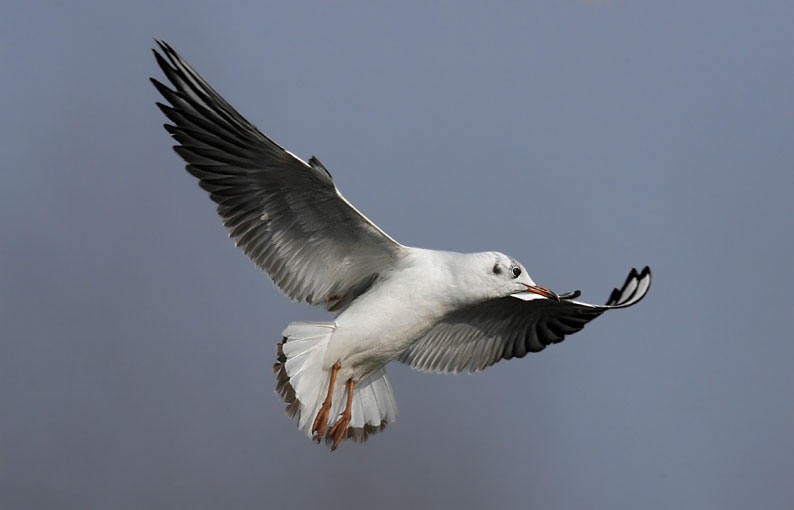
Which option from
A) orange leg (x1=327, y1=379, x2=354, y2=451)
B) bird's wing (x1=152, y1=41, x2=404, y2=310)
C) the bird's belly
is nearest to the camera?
bird's wing (x1=152, y1=41, x2=404, y2=310)

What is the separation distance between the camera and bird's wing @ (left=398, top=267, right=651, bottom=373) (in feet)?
17.7

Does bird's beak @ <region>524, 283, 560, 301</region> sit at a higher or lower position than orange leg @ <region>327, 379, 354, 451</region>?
higher

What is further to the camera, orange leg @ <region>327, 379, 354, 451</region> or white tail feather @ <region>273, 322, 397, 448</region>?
orange leg @ <region>327, 379, 354, 451</region>

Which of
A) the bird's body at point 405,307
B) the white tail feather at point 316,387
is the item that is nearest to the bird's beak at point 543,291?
the bird's body at point 405,307

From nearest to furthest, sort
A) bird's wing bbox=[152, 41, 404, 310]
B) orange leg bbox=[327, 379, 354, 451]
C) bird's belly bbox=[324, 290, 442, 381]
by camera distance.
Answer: bird's wing bbox=[152, 41, 404, 310] → bird's belly bbox=[324, 290, 442, 381] → orange leg bbox=[327, 379, 354, 451]

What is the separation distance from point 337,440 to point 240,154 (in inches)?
59.2

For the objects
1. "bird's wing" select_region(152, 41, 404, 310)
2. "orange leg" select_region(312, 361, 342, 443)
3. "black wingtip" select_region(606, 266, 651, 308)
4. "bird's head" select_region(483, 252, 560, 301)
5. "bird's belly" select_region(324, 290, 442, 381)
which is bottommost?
"orange leg" select_region(312, 361, 342, 443)

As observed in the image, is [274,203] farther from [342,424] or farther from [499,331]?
[499,331]

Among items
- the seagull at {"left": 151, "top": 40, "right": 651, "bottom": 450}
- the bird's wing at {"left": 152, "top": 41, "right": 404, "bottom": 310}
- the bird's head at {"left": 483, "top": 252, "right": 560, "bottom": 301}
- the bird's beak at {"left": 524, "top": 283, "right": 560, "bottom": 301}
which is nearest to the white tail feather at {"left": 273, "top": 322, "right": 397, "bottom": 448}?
the seagull at {"left": 151, "top": 40, "right": 651, "bottom": 450}

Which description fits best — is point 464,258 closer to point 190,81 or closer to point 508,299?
point 508,299

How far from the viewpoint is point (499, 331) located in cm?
554

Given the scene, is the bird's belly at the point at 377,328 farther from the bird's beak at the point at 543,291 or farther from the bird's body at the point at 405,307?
the bird's beak at the point at 543,291

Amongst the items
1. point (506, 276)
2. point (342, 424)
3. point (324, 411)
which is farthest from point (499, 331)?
point (324, 411)

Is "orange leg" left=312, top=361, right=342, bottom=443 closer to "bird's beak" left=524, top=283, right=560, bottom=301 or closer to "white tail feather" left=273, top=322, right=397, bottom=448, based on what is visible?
"white tail feather" left=273, top=322, right=397, bottom=448
